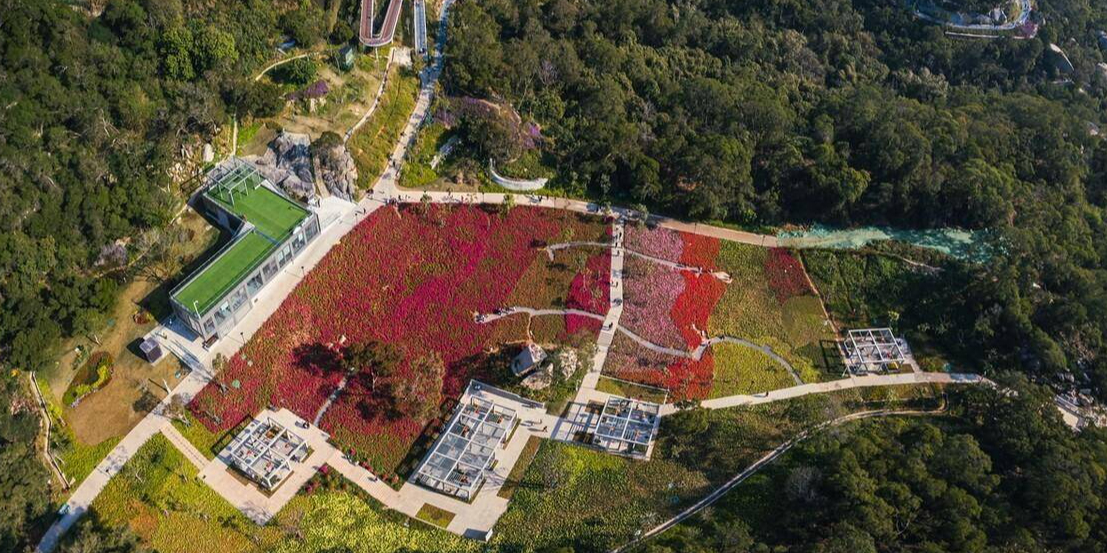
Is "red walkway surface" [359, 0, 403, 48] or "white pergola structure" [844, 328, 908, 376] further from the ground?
"red walkway surface" [359, 0, 403, 48]

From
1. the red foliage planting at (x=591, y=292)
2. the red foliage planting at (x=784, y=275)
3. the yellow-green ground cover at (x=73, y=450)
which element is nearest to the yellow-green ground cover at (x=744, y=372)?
the red foliage planting at (x=784, y=275)

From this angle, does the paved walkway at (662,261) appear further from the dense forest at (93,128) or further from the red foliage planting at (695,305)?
the dense forest at (93,128)

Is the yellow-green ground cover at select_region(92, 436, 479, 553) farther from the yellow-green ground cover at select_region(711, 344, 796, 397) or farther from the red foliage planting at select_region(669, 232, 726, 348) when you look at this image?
the red foliage planting at select_region(669, 232, 726, 348)

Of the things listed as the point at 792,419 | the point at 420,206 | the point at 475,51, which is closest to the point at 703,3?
the point at 475,51

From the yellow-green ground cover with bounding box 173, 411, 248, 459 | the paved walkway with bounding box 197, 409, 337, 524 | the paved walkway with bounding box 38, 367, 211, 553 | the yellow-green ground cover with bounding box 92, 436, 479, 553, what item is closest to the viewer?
the paved walkway with bounding box 38, 367, 211, 553

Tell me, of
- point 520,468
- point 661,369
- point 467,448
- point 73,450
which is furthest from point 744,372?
point 73,450

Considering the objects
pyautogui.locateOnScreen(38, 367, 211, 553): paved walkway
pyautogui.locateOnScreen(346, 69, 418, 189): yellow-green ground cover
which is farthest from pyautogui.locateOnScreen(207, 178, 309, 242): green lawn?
pyautogui.locateOnScreen(38, 367, 211, 553): paved walkway
